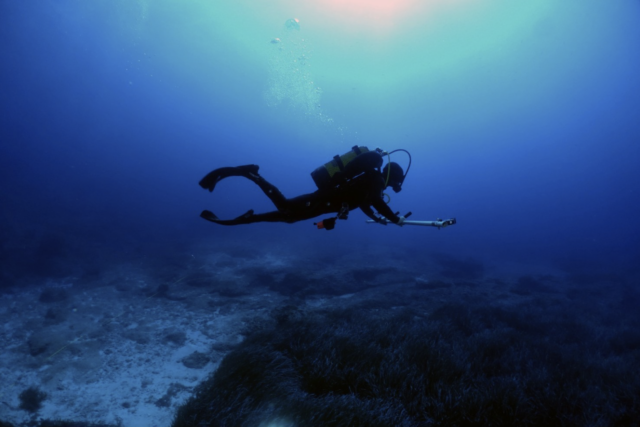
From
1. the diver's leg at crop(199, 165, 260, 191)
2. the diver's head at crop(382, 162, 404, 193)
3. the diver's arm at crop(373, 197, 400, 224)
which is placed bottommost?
the diver's arm at crop(373, 197, 400, 224)

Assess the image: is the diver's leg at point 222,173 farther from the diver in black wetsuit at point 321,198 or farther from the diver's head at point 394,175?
the diver's head at point 394,175

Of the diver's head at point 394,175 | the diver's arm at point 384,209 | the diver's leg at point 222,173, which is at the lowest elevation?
the diver's arm at point 384,209

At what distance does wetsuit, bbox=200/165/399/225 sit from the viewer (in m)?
4.64

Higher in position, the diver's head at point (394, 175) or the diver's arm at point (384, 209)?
the diver's head at point (394, 175)

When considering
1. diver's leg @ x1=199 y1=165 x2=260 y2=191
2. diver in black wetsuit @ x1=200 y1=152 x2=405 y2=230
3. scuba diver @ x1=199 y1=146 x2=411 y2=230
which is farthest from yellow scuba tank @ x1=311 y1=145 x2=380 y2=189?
diver's leg @ x1=199 y1=165 x2=260 y2=191

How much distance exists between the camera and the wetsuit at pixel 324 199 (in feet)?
15.2

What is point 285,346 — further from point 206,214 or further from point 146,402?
point 206,214

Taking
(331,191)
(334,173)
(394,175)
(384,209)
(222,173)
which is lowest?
(384,209)

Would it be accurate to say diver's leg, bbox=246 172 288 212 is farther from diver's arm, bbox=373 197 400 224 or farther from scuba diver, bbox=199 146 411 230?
Answer: diver's arm, bbox=373 197 400 224

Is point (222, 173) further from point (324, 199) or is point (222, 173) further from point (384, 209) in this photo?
point (384, 209)

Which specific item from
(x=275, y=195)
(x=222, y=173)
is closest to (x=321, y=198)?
(x=275, y=195)

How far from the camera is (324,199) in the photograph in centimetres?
475

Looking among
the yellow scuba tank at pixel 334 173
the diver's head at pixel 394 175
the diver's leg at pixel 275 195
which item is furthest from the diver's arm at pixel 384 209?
the diver's leg at pixel 275 195

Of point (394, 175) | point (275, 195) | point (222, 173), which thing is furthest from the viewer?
point (394, 175)
